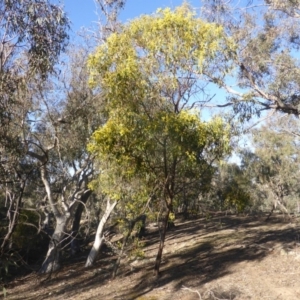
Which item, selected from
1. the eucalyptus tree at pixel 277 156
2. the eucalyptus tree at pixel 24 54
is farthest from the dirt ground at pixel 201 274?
the eucalyptus tree at pixel 277 156

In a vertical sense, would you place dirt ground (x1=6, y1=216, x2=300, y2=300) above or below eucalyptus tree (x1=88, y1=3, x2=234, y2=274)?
below

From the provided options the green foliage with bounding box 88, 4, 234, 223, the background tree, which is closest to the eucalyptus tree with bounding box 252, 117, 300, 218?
the background tree

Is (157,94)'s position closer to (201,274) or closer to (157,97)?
(157,97)

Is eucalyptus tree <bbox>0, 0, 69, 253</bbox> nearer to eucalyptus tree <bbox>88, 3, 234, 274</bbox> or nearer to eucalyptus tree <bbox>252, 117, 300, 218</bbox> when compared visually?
eucalyptus tree <bbox>88, 3, 234, 274</bbox>

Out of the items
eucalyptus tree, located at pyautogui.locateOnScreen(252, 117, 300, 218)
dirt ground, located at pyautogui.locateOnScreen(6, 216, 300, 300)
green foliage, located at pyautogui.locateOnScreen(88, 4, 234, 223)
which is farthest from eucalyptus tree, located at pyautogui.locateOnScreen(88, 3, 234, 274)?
eucalyptus tree, located at pyautogui.locateOnScreen(252, 117, 300, 218)

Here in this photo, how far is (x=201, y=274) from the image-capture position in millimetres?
10711

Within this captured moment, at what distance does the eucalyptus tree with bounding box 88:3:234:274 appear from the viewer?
28.6 ft

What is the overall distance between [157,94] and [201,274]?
4276 mm

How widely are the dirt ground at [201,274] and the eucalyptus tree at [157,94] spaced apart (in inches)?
91.0

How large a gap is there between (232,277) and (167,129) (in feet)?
12.2

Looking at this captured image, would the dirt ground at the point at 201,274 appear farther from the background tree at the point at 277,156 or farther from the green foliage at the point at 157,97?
the background tree at the point at 277,156

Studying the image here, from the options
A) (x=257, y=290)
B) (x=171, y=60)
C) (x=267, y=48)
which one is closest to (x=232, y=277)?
(x=257, y=290)

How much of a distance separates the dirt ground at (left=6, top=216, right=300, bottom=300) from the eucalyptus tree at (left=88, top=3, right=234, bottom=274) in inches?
Result: 91.0

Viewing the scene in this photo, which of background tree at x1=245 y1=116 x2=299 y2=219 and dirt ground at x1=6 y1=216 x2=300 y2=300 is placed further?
background tree at x1=245 y1=116 x2=299 y2=219
